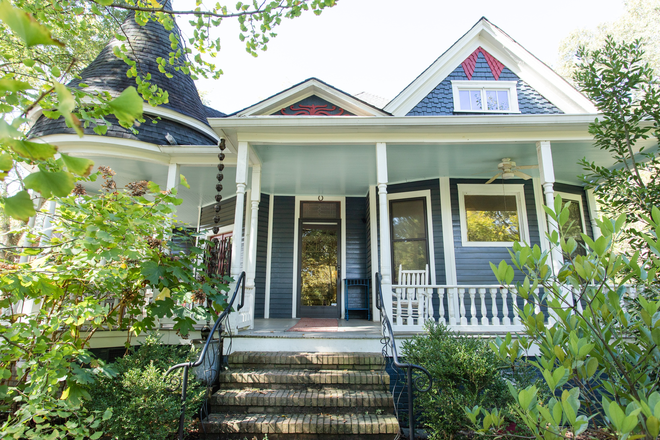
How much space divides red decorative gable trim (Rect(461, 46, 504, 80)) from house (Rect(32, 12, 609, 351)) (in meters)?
0.03

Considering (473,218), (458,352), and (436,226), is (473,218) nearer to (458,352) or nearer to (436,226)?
(436,226)

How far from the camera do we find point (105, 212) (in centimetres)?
294

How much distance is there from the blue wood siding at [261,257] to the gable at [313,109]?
2.31 metres

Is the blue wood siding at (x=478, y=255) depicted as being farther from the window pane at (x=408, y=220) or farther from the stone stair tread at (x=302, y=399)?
the stone stair tread at (x=302, y=399)

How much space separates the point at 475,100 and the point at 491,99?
0.93 ft

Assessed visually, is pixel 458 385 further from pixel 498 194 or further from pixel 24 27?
pixel 498 194

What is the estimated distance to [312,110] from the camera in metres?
5.33

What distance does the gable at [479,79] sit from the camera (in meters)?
6.34

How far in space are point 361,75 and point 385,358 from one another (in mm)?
23738

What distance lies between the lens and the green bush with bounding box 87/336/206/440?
2.72 metres

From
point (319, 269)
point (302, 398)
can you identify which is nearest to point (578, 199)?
point (319, 269)

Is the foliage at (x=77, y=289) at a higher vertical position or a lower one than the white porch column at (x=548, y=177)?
lower

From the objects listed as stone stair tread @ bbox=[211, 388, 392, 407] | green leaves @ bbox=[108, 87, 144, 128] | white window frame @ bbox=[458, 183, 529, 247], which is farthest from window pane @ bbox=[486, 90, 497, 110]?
green leaves @ bbox=[108, 87, 144, 128]

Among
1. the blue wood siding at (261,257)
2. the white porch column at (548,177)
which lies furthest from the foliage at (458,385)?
the blue wood siding at (261,257)
